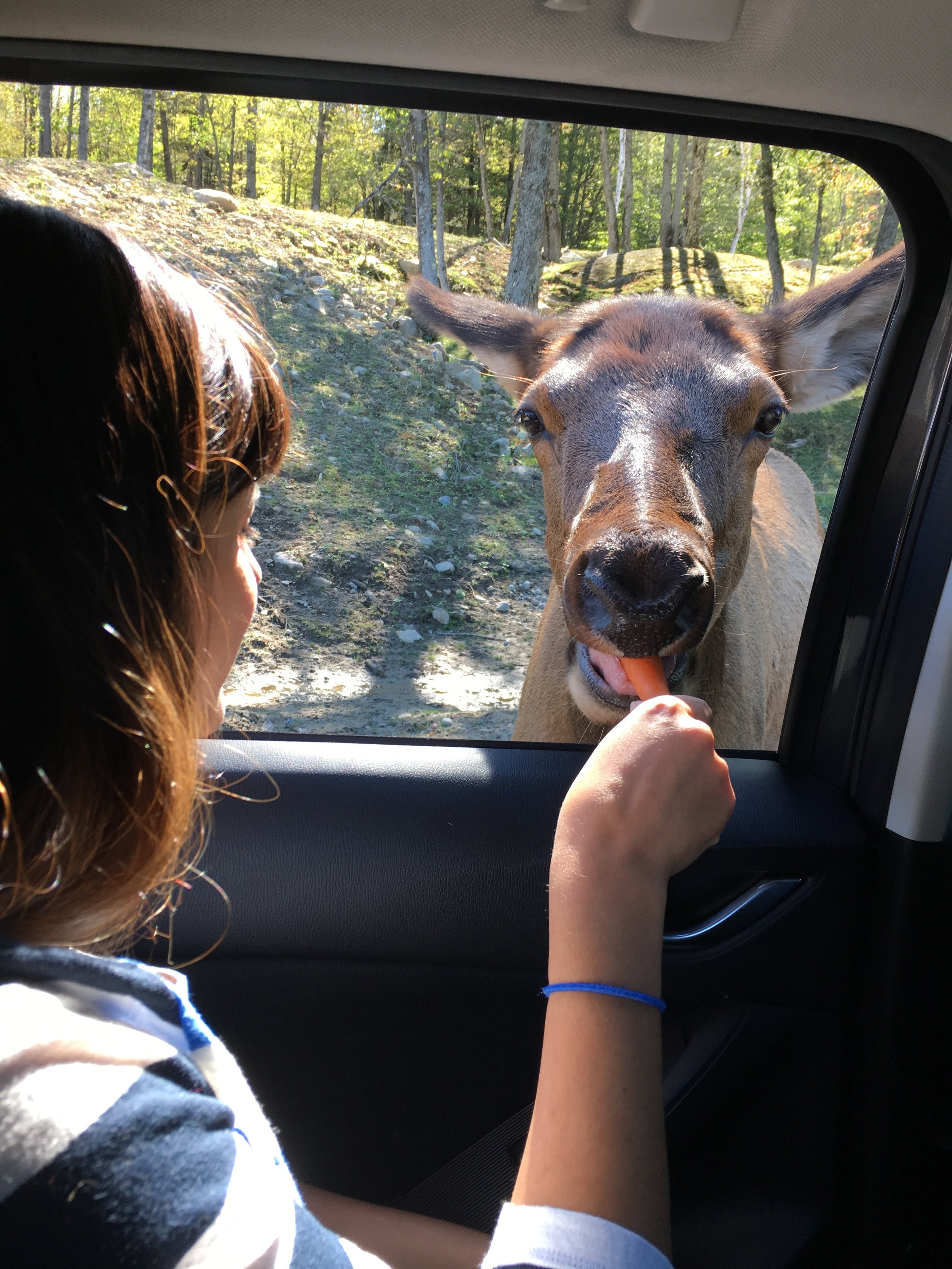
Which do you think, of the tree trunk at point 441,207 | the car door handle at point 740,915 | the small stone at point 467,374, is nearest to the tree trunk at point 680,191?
the tree trunk at point 441,207

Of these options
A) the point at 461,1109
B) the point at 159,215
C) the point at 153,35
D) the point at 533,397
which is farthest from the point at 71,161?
the point at 461,1109

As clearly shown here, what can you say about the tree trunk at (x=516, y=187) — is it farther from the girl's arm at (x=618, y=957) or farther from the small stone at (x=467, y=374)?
the girl's arm at (x=618, y=957)

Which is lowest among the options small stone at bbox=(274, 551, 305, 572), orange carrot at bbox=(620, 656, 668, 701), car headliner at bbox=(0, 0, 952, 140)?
small stone at bbox=(274, 551, 305, 572)

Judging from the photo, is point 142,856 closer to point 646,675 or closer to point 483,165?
point 646,675

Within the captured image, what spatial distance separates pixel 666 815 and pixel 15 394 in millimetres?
858

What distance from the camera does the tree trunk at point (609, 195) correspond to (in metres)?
2.02

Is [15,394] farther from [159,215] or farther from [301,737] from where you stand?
[159,215]

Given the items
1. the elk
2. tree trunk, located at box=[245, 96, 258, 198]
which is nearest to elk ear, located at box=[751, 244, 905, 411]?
the elk

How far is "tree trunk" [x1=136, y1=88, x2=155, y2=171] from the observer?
1847 millimetres

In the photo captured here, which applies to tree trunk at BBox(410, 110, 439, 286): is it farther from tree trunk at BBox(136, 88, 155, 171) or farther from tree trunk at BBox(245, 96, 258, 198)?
tree trunk at BBox(136, 88, 155, 171)

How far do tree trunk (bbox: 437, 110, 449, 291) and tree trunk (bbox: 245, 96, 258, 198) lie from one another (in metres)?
0.39

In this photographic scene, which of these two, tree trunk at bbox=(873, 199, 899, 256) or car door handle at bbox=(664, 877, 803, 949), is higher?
tree trunk at bbox=(873, 199, 899, 256)

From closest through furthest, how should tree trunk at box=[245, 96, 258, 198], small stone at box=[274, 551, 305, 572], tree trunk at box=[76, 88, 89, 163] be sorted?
tree trunk at box=[76, 88, 89, 163] < tree trunk at box=[245, 96, 258, 198] < small stone at box=[274, 551, 305, 572]

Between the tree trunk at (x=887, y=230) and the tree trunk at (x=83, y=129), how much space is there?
1729 millimetres
